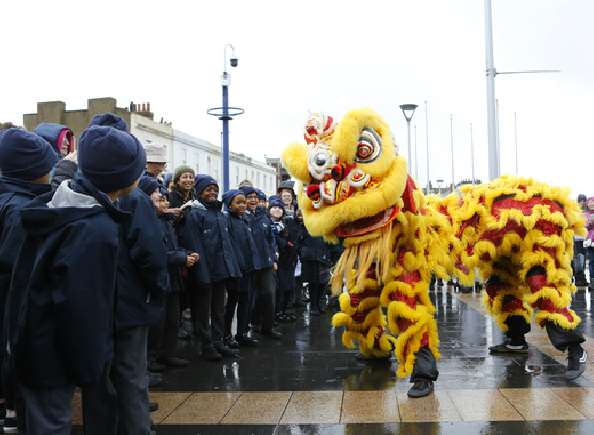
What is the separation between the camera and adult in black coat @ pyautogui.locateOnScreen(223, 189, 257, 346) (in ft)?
26.2

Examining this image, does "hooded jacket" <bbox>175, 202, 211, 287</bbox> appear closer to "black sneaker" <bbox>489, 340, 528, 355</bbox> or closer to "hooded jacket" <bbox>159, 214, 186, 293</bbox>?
"hooded jacket" <bbox>159, 214, 186, 293</bbox>

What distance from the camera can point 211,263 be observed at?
7.14 metres

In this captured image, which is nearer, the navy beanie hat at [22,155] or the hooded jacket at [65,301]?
the hooded jacket at [65,301]

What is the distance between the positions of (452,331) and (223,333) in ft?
10.8

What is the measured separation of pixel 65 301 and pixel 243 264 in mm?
4844

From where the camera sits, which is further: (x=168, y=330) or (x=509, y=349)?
(x=509, y=349)

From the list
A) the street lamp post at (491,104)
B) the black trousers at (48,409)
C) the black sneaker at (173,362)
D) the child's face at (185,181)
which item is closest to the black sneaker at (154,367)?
the black sneaker at (173,362)

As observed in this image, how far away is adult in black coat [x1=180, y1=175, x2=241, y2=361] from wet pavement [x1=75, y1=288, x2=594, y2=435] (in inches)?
10.3

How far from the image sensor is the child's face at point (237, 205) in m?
8.00

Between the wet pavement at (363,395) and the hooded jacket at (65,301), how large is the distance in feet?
6.05

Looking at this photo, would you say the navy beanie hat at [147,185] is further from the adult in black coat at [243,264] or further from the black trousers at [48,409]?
the black trousers at [48,409]

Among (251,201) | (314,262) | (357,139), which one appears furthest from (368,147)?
(314,262)

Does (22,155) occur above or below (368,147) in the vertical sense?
below

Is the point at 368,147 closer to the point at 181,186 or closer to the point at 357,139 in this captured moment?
the point at 357,139
